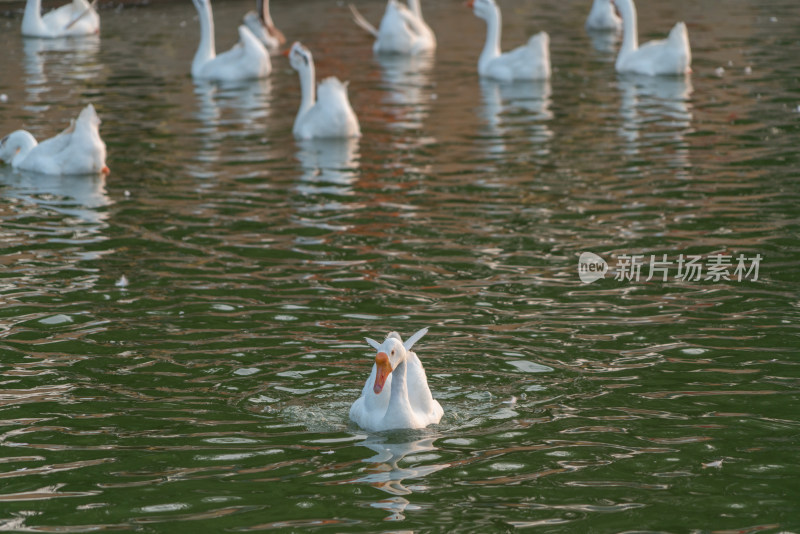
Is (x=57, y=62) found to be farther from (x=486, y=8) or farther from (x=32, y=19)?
(x=486, y=8)

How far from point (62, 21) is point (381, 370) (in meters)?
25.2

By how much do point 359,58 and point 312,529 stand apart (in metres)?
21.7

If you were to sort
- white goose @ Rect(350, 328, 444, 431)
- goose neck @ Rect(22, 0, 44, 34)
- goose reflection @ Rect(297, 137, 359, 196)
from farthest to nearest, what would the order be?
goose neck @ Rect(22, 0, 44, 34), goose reflection @ Rect(297, 137, 359, 196), white goose @ Rect(350, 328, 444, 431)

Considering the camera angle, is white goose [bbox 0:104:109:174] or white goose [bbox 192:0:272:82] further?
white goose [bbox 192:0:272:82]

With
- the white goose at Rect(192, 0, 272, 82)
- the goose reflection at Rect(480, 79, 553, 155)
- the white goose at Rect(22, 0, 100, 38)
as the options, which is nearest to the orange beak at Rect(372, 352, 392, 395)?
the goose reflection at Rect(480, 79, 553, 155)

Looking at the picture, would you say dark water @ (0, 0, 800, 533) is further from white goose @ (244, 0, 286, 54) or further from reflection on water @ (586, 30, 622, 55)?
white goose @ (244, 0, 286, 54)

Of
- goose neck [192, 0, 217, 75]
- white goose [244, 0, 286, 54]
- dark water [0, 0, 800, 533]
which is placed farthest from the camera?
white goose [244, 0, 286, 54]

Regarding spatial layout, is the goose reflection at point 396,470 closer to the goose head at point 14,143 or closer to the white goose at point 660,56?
the goose head at point 14,143

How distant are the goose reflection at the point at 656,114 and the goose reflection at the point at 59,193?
684 centimetres

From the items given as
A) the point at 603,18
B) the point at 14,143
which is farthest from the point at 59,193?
the point at 603,18

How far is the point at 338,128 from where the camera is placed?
18469mm

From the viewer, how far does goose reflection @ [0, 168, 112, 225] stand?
14.3m

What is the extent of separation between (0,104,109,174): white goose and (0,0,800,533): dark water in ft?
0.82

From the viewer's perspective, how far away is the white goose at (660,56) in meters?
23.3
